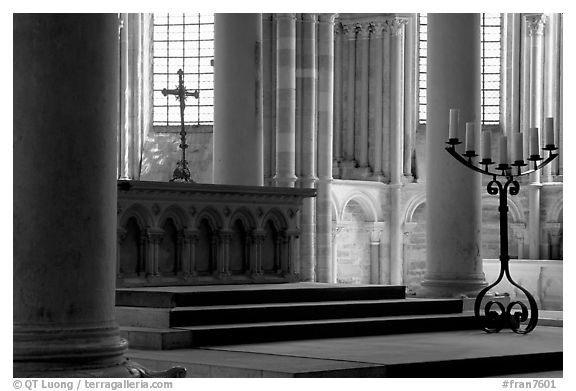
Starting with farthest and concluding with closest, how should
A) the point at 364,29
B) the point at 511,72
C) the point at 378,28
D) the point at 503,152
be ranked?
the point at 511,72, the point at 364,29, the point at 378,28, the point at 503,152

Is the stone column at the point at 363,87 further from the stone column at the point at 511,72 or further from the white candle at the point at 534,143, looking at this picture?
the white candle at the point at 534,143

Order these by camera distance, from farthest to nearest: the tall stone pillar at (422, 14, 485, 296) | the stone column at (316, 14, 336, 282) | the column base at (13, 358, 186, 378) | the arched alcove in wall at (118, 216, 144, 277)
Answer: the stone column at (316, 14, 336, 282) < the tall stone pillar at (422, 14, 485, 296) < the arched alcove in wall at (118, 216, 144, 277) < the column base at (13, 358, 186, 378)

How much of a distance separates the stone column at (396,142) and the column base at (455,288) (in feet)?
46.4

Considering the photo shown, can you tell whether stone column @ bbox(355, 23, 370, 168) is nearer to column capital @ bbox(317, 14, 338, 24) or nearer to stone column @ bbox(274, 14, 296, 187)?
column capital @ bbox(317, 14, 338, 24)

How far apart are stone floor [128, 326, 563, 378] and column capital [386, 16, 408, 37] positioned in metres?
16.6

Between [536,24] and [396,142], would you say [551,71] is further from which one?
[396,142]

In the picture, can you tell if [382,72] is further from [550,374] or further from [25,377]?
[25,377]

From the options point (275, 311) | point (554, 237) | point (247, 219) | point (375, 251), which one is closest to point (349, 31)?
point (375, 251)

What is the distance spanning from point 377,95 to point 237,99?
13.3 m

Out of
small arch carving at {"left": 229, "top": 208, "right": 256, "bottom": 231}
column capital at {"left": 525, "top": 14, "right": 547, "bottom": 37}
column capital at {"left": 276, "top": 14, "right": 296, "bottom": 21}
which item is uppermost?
column capital at {"left": 525, "top": 14, "right": 547, "bottom": 37}

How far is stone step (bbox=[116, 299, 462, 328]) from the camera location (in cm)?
900

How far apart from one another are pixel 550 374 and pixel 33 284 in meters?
4.05

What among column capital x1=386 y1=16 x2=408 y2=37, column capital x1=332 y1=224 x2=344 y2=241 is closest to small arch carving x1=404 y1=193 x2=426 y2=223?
column capital x1=332 y1=224 x2=344 y2=241

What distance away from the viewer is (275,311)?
377 inches
